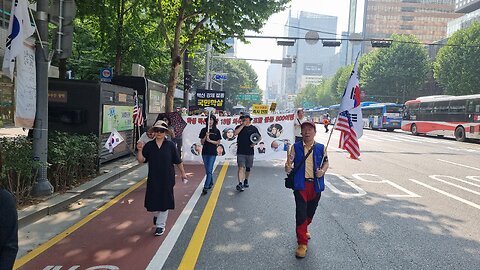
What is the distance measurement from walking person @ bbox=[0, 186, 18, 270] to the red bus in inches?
1179

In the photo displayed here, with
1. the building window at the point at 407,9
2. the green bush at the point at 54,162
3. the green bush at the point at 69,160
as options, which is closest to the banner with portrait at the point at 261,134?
the green bush at the point at 54,162

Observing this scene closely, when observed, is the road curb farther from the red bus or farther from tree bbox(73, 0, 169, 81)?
the red bus

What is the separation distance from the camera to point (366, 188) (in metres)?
9.29

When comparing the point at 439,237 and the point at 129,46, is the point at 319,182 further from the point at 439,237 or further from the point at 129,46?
the point at 129,46

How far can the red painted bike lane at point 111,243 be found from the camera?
14.6 feet

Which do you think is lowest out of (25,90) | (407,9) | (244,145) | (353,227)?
(353,227)

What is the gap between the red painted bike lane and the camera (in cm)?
444

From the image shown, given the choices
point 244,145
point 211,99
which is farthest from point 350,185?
point 211,99

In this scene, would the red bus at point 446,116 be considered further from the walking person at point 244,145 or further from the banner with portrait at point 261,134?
the walking person at point 244,145

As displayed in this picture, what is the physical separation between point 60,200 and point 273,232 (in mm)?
3699

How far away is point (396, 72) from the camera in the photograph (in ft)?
189

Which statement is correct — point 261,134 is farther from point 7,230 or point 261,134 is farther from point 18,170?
point 7,230

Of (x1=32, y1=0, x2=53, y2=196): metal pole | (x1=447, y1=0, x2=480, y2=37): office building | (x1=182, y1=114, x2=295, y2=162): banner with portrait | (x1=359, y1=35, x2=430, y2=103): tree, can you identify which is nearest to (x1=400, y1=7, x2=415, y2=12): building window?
(x1=447, y1=0, x2=480, y2=37): office building

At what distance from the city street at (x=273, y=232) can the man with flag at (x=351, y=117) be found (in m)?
1.26
